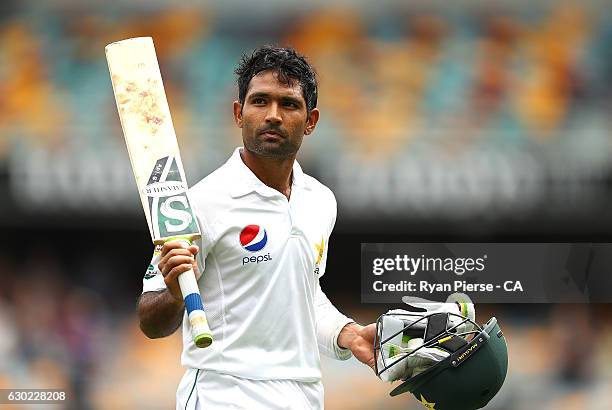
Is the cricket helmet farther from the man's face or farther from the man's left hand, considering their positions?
the man's face

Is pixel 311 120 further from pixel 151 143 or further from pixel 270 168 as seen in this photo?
pixel 151 143

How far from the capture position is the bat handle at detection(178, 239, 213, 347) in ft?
8.87

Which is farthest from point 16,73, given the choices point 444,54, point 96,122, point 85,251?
point 444,54

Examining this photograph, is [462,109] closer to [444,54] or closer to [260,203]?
[444,54]

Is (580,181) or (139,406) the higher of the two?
(580,181)

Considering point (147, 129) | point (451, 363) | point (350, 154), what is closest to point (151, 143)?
point (147, 129)

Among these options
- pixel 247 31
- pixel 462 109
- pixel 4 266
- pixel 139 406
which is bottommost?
pixel 139 406

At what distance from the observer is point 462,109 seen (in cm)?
544

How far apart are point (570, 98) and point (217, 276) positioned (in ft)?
9.52

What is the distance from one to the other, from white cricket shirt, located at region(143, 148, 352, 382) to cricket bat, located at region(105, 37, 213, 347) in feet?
0.27

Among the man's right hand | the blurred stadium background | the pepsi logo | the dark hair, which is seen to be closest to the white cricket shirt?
the pepsi logo

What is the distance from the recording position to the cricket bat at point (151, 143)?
291 centimetres

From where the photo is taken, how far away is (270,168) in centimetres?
319

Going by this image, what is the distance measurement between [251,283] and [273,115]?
458mm
